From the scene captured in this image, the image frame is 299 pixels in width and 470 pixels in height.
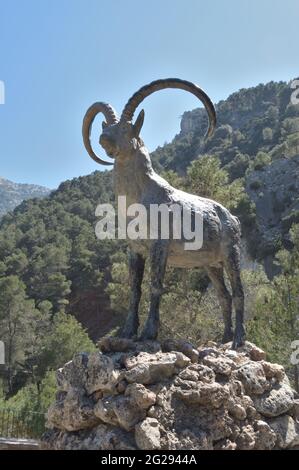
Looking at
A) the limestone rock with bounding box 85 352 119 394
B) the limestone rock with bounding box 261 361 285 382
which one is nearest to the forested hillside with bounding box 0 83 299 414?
the limestone rock with bounding box 261 361 285 382

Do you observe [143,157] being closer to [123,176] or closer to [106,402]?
[123,176]

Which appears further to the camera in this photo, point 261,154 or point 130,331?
point 261,154

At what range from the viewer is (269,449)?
5184 mm

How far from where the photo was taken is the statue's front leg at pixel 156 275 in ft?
18.4

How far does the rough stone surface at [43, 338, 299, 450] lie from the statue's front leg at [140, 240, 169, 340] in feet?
0.89

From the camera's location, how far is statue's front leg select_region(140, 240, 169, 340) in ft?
18.4

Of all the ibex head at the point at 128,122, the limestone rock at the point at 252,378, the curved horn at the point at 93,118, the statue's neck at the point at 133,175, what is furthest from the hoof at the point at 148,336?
the curved horn at the point at 93,118

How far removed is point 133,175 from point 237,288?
6.41ft

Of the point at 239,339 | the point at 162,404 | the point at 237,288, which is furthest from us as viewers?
the point at 237,288

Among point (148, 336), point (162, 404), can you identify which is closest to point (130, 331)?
point (148, 336)

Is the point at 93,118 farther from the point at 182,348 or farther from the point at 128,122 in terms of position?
the point at 182,348

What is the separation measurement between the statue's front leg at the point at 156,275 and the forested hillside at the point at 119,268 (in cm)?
706

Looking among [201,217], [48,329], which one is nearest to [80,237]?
[48,329]

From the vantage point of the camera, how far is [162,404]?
4734 mm
